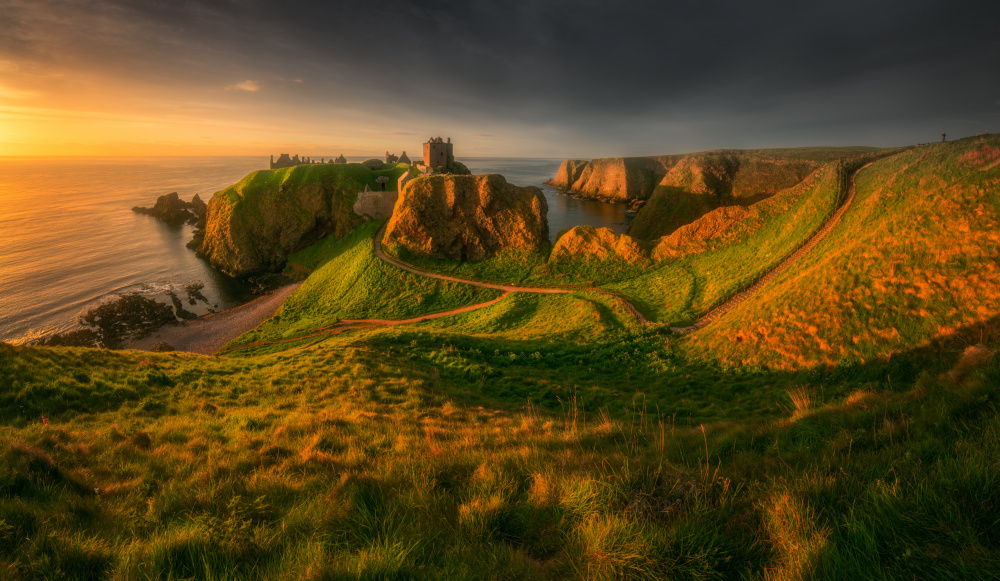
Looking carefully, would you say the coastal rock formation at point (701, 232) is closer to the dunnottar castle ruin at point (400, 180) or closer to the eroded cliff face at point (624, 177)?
the dunnottar castle ruin at point (400, 180)

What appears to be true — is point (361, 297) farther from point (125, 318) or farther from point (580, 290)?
A: point (125, 318)

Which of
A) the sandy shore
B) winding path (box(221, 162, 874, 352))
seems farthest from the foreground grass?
the sandy shore

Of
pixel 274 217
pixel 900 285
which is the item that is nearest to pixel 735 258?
pixel 900 285

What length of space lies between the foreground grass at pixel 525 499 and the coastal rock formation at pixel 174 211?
108 metres

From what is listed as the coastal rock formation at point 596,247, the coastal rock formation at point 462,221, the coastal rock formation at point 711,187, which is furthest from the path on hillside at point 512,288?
the coastal rock formation at point 711,187

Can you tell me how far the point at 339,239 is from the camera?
64250 mm

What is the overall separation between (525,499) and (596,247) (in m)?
42.0

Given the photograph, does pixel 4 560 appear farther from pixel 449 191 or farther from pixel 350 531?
pixel 449 191

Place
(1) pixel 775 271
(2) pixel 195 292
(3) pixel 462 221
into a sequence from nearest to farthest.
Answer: (1) pixel 775 271 → (3) pixel 462 221 → (2) pixel 195 292

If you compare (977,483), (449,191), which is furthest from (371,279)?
(977,483)

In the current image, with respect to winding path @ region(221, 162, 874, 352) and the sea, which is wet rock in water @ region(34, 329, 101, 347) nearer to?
the sea

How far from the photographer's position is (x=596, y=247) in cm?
4369

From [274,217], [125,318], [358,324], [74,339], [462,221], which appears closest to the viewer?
[358,324]

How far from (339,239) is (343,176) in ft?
51.6
